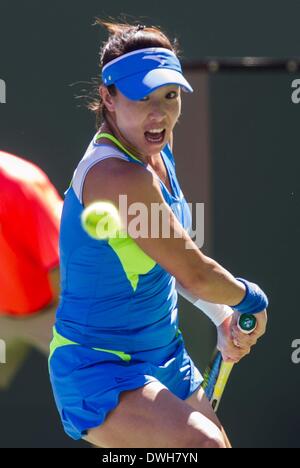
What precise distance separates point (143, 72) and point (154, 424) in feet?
3.51

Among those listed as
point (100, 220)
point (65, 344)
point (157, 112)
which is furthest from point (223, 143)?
point (100, 220)

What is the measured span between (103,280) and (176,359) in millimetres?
472

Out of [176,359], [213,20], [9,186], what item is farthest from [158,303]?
[213,20]

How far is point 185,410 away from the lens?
291 cm

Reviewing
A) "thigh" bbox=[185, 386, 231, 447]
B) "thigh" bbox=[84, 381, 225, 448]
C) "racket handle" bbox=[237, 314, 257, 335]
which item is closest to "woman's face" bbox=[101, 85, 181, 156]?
"racket handle" bbox=[237, 314, 257, 335]

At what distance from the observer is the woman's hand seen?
3.24 meters

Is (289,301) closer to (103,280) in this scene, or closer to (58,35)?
(58,35)

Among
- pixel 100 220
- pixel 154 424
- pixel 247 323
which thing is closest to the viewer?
pixel 100 220

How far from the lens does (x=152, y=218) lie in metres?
2.90

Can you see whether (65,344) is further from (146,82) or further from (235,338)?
(146,82)

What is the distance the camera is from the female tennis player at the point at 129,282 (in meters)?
2.92

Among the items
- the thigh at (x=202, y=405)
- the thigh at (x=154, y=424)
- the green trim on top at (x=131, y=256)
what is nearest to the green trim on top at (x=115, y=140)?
the green trim on top at (x=131, y=256)

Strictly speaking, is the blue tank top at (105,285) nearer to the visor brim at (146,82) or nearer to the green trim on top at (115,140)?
the green trim on top at (115,140)

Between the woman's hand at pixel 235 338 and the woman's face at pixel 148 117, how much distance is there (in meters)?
0.66
